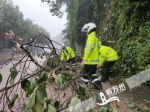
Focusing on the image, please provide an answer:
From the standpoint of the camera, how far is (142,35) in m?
5.60

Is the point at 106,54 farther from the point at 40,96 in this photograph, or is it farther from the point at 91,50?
the point at 40,96

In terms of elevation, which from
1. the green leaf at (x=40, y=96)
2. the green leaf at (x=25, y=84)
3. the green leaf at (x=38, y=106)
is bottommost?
the green leaf at (x=38, y=106)

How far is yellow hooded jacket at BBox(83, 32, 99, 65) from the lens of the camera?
150 inches

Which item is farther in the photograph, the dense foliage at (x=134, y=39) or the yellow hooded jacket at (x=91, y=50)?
the dense foliage at (x=134, y=39)

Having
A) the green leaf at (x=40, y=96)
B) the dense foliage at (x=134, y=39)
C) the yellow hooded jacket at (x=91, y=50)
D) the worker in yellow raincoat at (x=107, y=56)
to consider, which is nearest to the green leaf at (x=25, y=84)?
the green leaf at (x=40, y=96)

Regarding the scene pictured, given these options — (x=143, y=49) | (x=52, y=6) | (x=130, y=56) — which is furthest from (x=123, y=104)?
(x=52, y=6)

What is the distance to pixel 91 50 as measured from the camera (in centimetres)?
384

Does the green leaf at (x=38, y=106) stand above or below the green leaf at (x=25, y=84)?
below

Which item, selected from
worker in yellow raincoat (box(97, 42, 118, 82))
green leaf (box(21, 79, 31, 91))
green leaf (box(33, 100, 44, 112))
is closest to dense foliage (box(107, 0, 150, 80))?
worker in yellow raincoat (box(97, 42, 118, 82))

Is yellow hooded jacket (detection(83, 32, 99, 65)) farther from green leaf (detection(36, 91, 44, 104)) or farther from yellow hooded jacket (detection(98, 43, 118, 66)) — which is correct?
green leaf (detection(36, 91, 44, 104))

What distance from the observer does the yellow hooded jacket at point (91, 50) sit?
381 centimetres

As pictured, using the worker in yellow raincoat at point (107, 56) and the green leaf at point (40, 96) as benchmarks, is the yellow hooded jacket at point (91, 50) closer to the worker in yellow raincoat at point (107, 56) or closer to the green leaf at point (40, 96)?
the worker in yellow raincoat at point (107, 56)

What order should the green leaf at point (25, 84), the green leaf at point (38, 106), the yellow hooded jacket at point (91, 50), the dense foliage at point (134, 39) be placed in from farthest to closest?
the dense foliage at point (134, 39)
the yellow hooded jacket at point (91, 50)
the green leaf at point (25, 84)
the green leaf at point (38, 106)

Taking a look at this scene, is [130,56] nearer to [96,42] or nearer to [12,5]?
[96,42]
